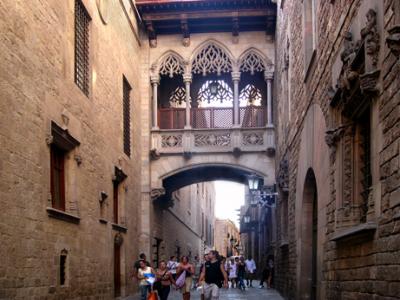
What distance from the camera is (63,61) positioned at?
13438 millimetres

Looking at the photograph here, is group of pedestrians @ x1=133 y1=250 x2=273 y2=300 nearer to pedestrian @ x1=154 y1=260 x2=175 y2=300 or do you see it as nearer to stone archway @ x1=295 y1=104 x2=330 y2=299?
pedestrian @ x1=154 y1=260 x2=175 y2=300

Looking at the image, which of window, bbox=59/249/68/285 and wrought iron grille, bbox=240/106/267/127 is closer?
window, bbox=59/249/68/285

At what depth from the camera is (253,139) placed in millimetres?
23406

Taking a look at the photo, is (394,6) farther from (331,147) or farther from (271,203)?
(271,203)

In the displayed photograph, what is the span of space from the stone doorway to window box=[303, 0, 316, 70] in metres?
2.59

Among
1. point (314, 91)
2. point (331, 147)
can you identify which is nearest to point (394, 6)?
point (331, 147)

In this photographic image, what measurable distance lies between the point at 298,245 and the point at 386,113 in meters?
8.36

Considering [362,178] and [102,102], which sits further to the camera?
[102,102]

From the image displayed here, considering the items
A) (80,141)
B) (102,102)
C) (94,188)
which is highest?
(102,102)

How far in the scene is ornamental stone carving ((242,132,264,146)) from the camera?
2336 cm

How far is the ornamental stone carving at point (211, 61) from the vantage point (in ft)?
77.9

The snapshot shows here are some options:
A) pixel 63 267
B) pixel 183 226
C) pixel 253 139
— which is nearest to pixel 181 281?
pixel 63 267

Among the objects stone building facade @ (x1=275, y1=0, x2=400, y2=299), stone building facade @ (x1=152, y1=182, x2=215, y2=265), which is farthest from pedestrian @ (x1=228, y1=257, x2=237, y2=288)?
stone building facade @ (x1=275, y1=0, x2=400, y2=299)

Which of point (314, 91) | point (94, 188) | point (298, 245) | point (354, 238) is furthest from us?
point (94, 188)
